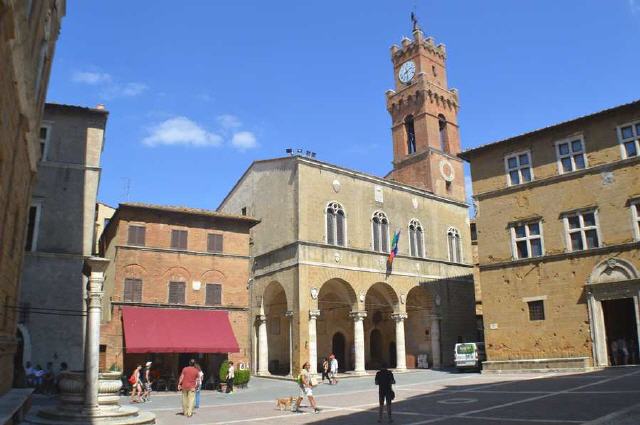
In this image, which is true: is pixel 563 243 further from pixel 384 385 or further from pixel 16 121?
pixel 16 121

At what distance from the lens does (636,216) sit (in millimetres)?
24250

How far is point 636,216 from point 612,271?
2.67 m

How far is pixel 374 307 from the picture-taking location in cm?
3719

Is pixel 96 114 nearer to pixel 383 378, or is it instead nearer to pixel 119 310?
pixel 119 310

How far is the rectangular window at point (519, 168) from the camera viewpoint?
2803 cm

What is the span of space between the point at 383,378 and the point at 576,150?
18.3m

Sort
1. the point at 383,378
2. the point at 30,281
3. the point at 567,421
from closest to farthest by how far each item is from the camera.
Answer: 1. the point at 567,421
2. the point at 383,378
3. the point at 30,281

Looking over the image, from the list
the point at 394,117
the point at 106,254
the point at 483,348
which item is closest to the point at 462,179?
the point at 394,117

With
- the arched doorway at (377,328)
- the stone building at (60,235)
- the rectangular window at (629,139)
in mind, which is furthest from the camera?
the arched doorway at (377,328)

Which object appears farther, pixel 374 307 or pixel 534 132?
pixel 374 307

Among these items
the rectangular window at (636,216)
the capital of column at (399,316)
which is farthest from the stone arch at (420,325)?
the rectangular window at (636,216)

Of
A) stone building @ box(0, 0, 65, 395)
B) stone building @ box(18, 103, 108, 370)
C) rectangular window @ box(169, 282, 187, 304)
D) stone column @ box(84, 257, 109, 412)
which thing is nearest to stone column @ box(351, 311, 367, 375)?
rectangular window @ box(169, 282, 187, 304)

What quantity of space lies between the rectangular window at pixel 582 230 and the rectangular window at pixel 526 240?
1420 millimetres

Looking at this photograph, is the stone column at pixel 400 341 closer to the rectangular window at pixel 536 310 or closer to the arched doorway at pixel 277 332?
the arched doorway at pixel 277 332
